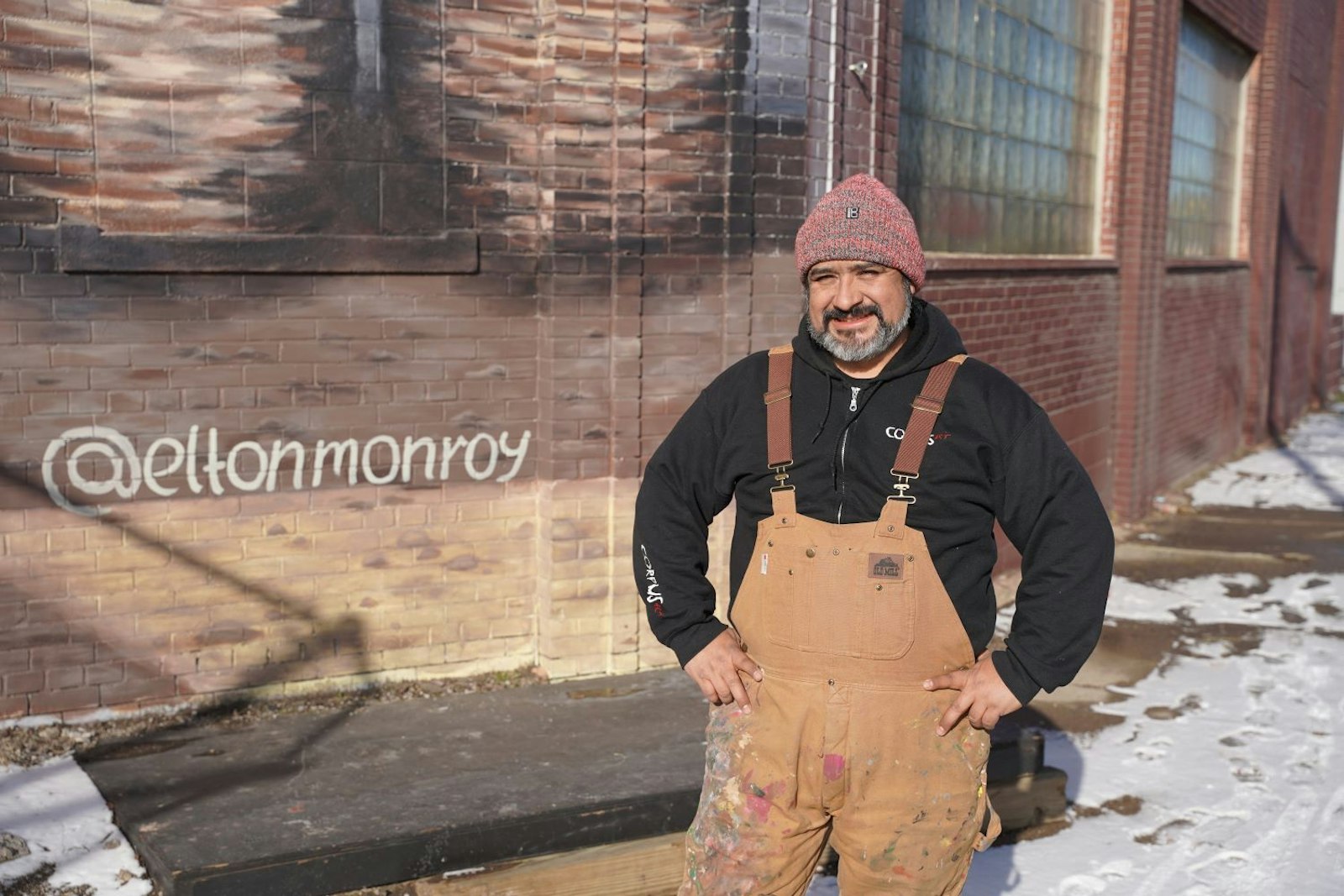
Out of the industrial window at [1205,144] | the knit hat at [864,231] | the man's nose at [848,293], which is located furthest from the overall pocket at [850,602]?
the industrial window at [1205,144]

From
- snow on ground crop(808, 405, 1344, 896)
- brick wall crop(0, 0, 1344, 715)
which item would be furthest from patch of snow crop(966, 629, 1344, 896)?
brick wall crop(0, 0, 1344, 715)

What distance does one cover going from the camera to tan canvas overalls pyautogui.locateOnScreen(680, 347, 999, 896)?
9.61 ft

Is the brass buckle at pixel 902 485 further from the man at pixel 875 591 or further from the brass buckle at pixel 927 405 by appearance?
the brass buckle at pixel 927 405

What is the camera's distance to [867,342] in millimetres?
3025

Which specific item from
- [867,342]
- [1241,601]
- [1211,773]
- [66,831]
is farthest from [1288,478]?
[66,831]

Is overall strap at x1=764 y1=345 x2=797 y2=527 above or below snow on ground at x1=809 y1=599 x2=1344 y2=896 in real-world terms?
above

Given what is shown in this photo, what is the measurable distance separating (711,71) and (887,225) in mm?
3145

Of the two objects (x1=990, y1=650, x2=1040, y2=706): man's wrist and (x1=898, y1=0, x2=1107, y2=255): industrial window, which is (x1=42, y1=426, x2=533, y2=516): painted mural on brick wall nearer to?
(x1=898, y1=0, x2=1107, y2=255): industrial window

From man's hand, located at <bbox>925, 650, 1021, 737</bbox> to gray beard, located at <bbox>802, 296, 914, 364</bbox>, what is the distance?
71 cm

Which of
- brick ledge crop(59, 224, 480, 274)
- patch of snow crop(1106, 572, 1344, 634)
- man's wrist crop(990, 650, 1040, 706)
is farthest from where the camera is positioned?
patch of snow crop(1106, 572, 1344, 634)

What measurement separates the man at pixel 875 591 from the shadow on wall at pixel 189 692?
225 centimetres

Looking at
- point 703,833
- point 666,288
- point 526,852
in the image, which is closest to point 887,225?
point 703,833

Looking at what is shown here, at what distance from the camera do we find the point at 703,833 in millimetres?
3113

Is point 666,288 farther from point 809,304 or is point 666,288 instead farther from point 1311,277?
point 1311,277
